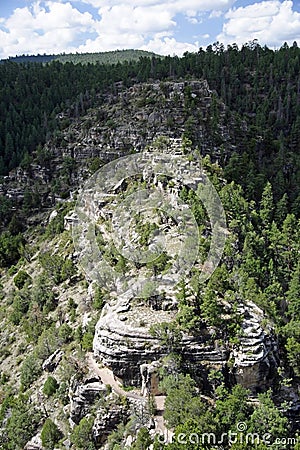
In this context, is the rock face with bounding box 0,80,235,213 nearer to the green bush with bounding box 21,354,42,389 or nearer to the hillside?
the hillside

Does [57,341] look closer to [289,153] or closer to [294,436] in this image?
[294,436]

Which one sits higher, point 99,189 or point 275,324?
point 99,189

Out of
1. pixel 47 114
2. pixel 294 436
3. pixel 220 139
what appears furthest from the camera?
pixel 47 114

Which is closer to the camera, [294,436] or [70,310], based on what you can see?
[294,436]

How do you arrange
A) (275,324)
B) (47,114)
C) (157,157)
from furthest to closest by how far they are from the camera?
(47,114), (157,157), (275,324)

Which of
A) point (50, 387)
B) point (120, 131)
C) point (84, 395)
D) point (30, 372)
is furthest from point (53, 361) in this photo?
point (120, 131)

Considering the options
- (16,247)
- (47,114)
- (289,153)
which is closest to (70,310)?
(16,247)

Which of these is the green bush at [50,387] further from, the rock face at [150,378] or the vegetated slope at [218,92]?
the vegetated slope at [218,92]
